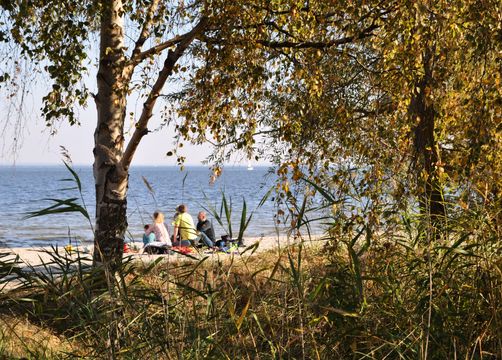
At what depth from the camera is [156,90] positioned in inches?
365

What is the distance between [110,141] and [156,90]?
3.06 ft

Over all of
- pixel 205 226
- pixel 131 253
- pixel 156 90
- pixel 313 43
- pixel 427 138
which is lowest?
pixel 131 253

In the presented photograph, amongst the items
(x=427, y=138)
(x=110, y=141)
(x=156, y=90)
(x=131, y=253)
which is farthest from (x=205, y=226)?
(x=427, y=138)

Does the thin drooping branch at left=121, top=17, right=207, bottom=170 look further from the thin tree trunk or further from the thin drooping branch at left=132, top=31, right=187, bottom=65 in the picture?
the thin tree trunk

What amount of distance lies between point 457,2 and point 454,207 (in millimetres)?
1819

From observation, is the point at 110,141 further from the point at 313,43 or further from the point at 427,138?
the point at 427,138

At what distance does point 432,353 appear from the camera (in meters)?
4.98

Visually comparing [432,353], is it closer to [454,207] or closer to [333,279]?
[333,279]

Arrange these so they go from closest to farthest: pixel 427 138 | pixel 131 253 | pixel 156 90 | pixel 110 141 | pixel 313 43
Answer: pixel 313 43, pixel 156 90, pixel 427 138, pixel 110 141, pixel 131 253

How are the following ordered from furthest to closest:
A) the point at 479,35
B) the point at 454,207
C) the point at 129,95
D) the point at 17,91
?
the point at 129,95 → the point at 17,91 → the point at 454,207 → the point at 479,35

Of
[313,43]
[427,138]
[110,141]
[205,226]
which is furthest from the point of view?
[205,226]

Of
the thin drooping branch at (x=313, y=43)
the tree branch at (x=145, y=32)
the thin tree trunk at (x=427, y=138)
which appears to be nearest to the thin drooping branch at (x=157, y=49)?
the tree branch at (x=145, y=32)

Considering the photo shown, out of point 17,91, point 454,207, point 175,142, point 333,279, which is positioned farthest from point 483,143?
point 17,91

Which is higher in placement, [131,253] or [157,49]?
[157,49]
